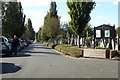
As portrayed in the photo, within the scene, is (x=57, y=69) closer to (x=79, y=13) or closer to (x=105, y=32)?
(x=105, y=32)

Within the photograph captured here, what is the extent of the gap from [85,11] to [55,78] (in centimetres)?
1487

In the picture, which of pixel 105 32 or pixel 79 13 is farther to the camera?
pixel 79 13

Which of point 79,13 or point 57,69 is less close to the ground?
point 79,13

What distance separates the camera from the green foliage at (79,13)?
2058 cm

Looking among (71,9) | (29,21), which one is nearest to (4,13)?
(71,9)

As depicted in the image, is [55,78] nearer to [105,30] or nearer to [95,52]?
[95,52]

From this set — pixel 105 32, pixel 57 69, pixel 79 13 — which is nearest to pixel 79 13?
pixel 79 13

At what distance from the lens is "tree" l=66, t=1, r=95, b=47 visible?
20578mm

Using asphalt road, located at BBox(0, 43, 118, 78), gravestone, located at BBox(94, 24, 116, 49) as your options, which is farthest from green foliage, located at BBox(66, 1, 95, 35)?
asphalt road, located at BBox(0, 43, 118, 78)

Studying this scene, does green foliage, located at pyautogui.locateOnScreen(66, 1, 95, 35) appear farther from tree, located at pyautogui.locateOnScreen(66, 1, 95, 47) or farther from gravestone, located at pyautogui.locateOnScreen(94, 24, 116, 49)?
gravestone, located at pyautogui.locateOnScreen(94, 24, 116, 49)

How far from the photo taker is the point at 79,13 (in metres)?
20.8

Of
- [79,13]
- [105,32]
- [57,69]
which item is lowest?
[57,69]

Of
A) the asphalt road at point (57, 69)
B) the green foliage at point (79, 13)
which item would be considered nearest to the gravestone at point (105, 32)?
the green foliage at point (79, 13)

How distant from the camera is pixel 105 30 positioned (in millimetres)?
18109
